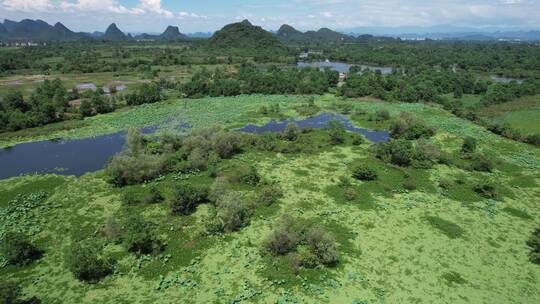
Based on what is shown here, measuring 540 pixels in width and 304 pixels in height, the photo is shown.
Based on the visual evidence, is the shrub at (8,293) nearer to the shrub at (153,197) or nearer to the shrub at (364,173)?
the shrub at (153,197)

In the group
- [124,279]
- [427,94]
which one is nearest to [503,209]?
[124,279]

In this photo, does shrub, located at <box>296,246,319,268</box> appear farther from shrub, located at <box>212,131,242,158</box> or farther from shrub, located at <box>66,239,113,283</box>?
shrub, located at <box>212,131,242,158</box>

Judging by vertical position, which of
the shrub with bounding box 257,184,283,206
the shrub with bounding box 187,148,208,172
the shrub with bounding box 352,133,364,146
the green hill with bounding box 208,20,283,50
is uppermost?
the green hill with bounding box 208,20,283,50

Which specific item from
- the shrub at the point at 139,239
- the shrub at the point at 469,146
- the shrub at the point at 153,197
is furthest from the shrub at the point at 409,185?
the shrub at the point at 153,197

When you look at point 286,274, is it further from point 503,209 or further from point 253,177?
point 503,209

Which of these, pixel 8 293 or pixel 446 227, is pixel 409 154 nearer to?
pixel 446 227

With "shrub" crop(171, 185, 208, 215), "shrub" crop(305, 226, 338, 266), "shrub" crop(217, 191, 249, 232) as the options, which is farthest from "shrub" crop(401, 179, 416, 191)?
"shrub" crop(171, 185, 208, 215)
